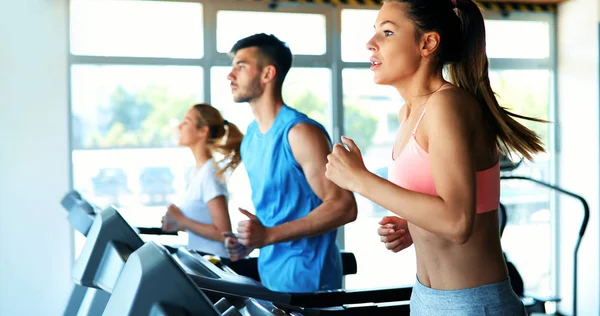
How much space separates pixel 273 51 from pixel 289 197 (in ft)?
2.06

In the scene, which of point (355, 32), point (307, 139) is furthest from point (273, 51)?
point (355, 32)

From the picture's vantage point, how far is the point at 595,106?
5.76 metres

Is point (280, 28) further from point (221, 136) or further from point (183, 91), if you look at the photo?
point (221, 136)

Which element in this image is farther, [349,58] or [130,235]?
[349,58]

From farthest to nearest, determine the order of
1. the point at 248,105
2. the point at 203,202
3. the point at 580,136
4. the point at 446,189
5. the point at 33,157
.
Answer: the point at 580,136
the point at 248,105
the point at 33,157
the point at 203,202
the point at 446,189

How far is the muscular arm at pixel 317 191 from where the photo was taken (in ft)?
7.74

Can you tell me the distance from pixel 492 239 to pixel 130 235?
0.82 m

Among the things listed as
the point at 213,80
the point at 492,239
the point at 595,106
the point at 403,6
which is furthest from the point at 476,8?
the point at 595,106

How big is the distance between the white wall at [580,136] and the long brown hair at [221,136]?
3.48m

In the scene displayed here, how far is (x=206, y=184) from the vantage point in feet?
11.5

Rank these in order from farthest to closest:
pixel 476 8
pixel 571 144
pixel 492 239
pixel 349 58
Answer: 1. pixel 571 144
2. pixel 349 58
3. pixel 476 8
4. pixel 492 239

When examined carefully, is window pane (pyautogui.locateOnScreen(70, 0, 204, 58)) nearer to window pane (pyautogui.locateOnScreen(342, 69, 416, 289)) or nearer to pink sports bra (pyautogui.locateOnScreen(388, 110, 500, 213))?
window pane (pyautogui.locateOnScreen(342, 69, 416, 289))

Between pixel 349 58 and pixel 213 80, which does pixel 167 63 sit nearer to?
pixel 213 80

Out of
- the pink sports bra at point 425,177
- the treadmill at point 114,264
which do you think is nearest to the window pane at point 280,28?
the treadmill at point 114,264
